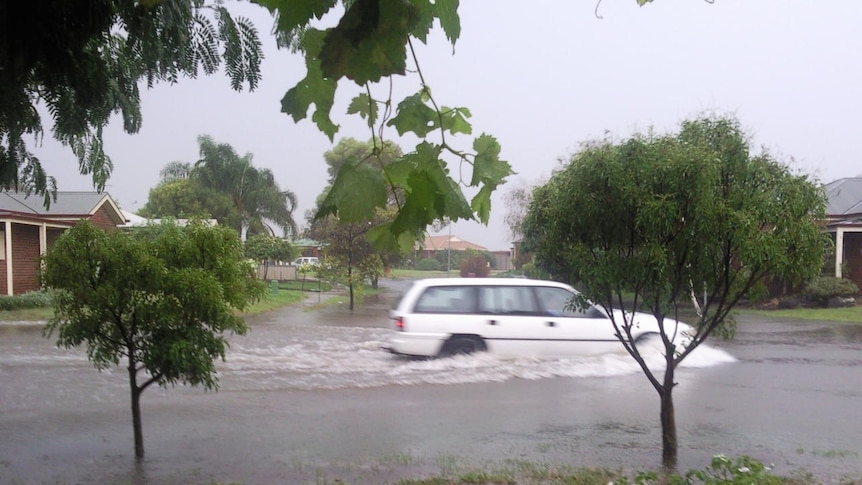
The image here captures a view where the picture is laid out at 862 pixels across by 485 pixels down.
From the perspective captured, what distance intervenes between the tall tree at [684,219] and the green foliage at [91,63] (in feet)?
9.32

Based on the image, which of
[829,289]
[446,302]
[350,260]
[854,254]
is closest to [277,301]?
[350,260]

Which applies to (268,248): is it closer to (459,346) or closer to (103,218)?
(103,218)

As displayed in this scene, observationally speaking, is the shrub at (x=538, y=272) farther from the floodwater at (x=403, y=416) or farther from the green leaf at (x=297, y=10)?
the green leaf at (x=297, y=10)

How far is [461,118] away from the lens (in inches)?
92.9

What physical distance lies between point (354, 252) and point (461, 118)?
22.9 meters

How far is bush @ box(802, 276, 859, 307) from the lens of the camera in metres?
24.7

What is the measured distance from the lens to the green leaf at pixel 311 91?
2164mm

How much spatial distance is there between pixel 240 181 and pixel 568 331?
113 feet

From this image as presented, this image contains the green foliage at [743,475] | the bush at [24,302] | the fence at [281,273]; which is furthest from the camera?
the fence at [281,273]

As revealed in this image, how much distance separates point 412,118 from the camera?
2291mm

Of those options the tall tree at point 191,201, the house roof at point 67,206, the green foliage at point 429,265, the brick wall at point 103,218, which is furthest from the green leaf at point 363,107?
the tall tree at point 191,201

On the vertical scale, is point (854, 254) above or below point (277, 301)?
above

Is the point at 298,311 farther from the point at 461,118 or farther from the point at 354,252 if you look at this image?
the point at 461,118

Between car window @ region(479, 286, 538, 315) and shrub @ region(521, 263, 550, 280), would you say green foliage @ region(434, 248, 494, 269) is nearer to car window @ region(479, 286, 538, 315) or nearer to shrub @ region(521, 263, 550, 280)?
shrub @ region(521, 263, 550, 280)
